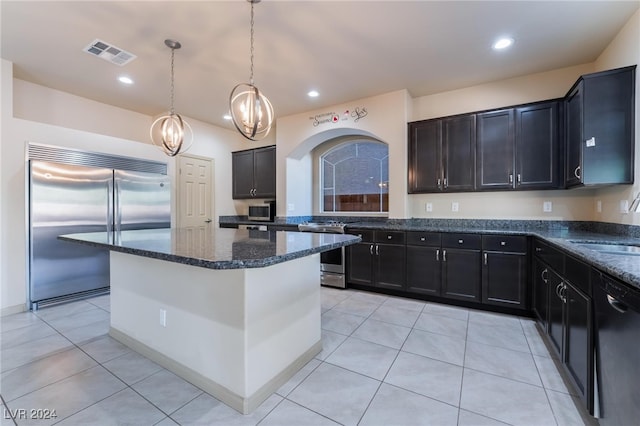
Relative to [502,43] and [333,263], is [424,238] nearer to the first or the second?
[333,263]

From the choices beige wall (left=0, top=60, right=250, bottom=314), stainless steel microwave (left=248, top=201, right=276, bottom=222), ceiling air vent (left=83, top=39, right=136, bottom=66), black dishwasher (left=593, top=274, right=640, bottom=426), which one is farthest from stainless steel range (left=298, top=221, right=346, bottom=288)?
ceiling air vent (left=83, top=39, right=136, bottom=66)

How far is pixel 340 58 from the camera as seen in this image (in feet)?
10.1

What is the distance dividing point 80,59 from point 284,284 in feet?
11.3

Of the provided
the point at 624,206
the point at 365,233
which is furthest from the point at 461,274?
the point at 624,206

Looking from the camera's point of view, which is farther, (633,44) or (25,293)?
(25,293)

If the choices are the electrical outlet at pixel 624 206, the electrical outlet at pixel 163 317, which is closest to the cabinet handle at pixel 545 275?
the electrical outlet at pixel 624 206

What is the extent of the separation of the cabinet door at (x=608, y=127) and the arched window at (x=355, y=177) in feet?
8.28

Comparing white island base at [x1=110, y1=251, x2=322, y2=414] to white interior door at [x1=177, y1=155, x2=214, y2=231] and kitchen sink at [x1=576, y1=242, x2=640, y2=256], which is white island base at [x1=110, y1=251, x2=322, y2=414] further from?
white interior door at [x1=177, y1=155, x2=214, y2=231]

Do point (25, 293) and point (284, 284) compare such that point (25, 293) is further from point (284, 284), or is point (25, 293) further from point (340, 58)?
point (340, 58)

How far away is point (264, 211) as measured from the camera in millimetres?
5223

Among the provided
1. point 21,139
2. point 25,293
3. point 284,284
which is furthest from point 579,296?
point 21,139

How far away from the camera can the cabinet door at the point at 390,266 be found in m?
3.62

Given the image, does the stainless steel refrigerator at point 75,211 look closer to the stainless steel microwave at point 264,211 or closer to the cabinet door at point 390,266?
the stainless steel microwave at point 264,211

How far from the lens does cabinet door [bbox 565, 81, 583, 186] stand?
258 cm
